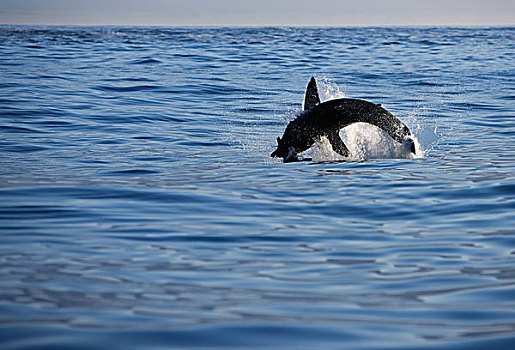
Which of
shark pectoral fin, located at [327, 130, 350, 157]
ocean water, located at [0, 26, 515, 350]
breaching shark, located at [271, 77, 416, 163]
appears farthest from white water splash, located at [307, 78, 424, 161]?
breaching shark, located at [271, 77, 416, 163]

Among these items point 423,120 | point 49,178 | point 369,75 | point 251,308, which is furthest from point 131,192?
point 369,75

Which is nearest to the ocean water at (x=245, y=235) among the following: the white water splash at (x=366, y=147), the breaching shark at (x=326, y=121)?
the white water splash at (x=366, y=147)

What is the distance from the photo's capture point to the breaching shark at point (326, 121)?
12227mm

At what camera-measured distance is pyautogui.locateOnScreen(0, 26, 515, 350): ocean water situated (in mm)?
5312

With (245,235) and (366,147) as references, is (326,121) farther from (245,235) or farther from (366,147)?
(245,235)

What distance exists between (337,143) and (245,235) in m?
4.89

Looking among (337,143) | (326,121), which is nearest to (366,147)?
(337,143)

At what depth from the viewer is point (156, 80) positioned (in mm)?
28406

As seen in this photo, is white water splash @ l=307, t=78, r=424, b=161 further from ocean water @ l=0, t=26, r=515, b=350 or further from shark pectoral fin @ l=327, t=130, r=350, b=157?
shark pectoral fin @ l=327, t=130, r=350, b=157

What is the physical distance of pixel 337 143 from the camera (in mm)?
12609

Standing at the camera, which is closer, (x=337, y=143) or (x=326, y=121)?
(x=326, y=121)

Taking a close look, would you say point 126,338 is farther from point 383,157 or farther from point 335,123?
point 383,157

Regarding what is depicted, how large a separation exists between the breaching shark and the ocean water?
13.2 inches

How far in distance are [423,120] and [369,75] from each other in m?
13.4
